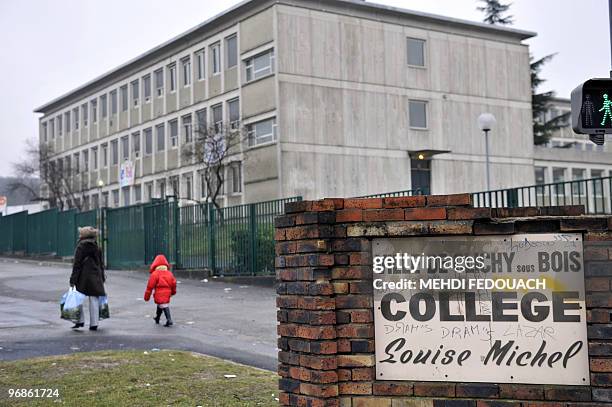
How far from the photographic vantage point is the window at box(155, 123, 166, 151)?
171 feet

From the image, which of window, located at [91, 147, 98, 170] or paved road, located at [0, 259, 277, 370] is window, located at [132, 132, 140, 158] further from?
paved road, located at [0, 259, 277, 370]

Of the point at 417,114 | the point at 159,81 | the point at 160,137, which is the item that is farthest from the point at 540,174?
the point at 159,81

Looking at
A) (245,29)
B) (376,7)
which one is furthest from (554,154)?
(245,29)

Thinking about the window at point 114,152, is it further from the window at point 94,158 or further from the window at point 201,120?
the window at point 201,120

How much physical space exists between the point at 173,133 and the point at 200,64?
5.15 metres

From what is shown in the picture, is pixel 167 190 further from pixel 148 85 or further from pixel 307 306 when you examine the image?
pixel 307 306

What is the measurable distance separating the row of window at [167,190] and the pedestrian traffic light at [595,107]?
3099cm

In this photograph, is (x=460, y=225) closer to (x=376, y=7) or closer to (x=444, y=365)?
(x=444, y=365)

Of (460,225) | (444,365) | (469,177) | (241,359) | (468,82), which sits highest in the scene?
(468,82)

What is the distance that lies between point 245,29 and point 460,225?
1559 inches

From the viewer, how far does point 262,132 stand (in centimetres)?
4206

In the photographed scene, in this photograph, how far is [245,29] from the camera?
143ft

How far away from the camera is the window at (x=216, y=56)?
46.1 m

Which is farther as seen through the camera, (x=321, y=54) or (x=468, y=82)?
(x=468, y=82)
